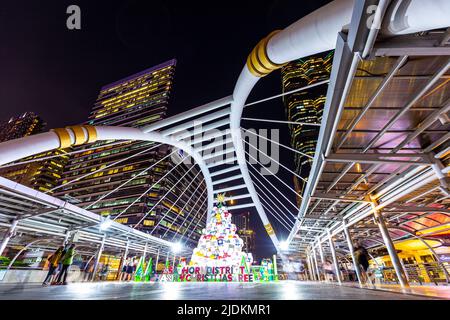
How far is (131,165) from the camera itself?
7319 cm

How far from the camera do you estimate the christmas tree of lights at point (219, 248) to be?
57.2 feet

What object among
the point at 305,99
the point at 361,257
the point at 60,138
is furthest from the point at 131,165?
the point at 305,99

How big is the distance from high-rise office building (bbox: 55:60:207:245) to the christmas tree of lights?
112ft

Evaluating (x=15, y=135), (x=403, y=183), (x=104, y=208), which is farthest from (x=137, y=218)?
(x=15, y=135)

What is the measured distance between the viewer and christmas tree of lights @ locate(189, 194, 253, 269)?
17422mm

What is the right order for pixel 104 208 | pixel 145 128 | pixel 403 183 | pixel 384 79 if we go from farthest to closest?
pixel 104 208, pixel 145 128, pixel 403 183, pixel 384 79

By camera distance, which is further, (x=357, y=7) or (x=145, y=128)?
(x=145, y=128)

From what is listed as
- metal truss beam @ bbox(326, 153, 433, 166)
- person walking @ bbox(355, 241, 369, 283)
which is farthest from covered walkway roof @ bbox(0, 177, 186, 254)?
person walking @ bbox(355, 241, 369, 283)

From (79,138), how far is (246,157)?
13359mm

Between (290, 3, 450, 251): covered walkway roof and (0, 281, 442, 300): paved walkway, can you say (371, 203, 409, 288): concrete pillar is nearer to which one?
(290, 3, 450, 251): covered walkway roof

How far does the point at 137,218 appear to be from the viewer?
60062 mm

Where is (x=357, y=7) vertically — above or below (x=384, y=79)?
below
